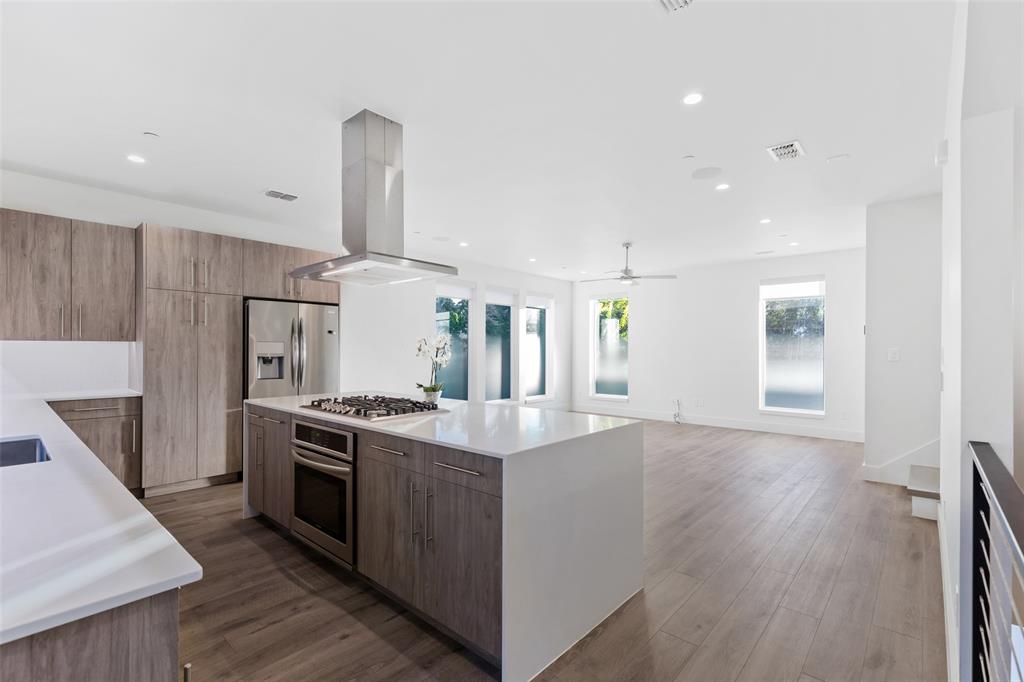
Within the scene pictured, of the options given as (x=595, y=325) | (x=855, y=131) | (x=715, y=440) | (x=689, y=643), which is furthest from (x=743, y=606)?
(x=595, y=325)

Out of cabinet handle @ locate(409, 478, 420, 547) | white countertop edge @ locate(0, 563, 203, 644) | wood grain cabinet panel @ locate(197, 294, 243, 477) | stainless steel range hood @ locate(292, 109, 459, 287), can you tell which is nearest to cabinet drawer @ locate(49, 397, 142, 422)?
wood grain cabinet panel @ locate(197, 294, 243, 477)

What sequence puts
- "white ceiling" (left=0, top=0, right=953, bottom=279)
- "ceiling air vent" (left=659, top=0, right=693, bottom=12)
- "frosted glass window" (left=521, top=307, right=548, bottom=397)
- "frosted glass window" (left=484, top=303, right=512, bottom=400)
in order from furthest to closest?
"frosted glass window" (left=521, top=307, right=548, bottom=397) → "frosted glass window" (left=484, top=303, right=512, bottom=400) → "white ceiling" (left=0, top=0, right=953, bottom=279) → "ceiling air vent" (left=659, top=0, right=693, bottom=12)

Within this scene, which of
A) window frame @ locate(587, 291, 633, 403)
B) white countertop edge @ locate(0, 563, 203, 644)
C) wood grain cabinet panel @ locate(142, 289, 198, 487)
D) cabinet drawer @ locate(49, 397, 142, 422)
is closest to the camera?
white countertop edge @ locate(0, 563, 203, 644)

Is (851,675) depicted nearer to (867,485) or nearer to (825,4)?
(825,4)

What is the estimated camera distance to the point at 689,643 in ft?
6.97

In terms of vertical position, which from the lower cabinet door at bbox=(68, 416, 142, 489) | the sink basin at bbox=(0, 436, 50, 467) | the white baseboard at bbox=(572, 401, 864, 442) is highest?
the sink basin at bbox=(0, 436, 50, 467)

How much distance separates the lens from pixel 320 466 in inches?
109

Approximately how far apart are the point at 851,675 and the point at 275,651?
2408mm

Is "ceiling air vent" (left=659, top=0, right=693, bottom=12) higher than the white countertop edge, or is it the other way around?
"ceiling air vent" (left=659, top=0, right=693, bottom=12)

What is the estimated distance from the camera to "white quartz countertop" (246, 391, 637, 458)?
1.98 m

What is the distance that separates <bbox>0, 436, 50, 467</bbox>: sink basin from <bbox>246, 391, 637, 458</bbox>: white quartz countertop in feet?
3.88

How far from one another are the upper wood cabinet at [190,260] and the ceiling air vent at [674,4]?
425cm

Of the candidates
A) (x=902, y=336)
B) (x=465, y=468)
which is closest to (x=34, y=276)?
(x=465, y=468)

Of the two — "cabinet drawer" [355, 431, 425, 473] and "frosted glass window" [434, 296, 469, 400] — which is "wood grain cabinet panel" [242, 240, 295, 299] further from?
"frosted glass window" [434, 296, 469, 400]
